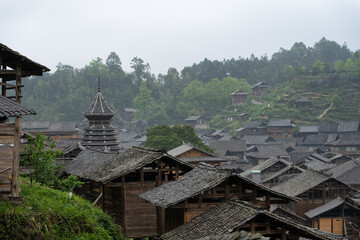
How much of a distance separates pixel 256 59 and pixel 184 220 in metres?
162

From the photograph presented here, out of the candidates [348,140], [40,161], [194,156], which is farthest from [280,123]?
[40,161]

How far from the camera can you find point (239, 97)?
133 meters

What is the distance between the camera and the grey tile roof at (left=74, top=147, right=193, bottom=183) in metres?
22.4

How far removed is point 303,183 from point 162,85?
4798 inches

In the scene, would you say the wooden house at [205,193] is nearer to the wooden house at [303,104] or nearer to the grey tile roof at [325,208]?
the grey tile roof at [325,208]

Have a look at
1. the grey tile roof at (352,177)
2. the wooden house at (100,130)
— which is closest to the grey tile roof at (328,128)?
the grey tile roof at (352,177)

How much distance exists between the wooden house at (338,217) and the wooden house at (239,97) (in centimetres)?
9313

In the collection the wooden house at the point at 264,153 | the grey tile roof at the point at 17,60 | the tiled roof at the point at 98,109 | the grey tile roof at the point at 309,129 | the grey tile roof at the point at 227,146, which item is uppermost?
the grey tile roof at the point at 17,60

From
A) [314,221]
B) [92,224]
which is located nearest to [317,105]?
[314,221]

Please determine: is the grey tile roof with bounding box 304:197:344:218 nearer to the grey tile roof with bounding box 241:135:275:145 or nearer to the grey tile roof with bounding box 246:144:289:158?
the grey tile roof with bounding box 246:144:289:158

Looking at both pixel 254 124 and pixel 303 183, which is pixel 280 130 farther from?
pixel 303 183

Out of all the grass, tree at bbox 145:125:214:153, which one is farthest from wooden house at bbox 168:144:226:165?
the grass

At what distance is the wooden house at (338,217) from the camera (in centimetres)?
3881

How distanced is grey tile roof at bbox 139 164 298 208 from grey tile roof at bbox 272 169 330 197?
2369 centimetres
